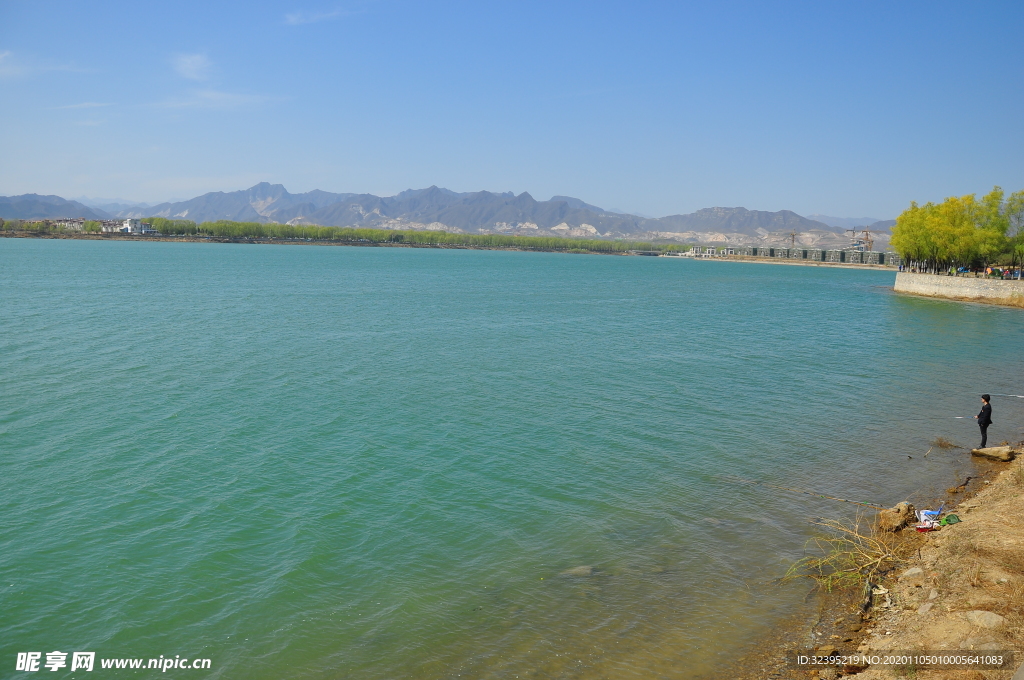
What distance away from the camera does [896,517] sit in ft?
44.6

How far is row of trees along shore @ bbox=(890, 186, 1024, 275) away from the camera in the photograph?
75188mm

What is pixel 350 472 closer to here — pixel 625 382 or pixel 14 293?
pixel 625 382

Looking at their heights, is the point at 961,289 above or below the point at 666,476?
above

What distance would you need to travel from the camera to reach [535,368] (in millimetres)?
31500

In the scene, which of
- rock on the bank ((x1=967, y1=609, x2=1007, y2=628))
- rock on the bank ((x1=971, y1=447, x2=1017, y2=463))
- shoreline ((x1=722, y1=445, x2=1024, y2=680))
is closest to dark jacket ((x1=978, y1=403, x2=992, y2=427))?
rock on the bank ((x1=971, y1=447, x2=1017, y2=463))

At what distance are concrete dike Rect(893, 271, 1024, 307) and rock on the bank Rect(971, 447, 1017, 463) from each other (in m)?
60.8

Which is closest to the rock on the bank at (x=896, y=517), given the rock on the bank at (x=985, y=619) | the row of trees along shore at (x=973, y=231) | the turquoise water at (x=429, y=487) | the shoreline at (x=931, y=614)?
the shoreline at (x=931, y=614)

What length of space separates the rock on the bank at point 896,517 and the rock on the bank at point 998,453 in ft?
22.5

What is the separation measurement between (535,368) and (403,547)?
1891cm

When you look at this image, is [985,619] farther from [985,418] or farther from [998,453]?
[985,418]

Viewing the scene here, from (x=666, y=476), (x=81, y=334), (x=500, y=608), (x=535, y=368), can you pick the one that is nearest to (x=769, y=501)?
(x=666, y=476)

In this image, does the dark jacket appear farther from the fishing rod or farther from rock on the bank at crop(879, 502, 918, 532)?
rock on the bank at crop(879, 502, 918, 532)

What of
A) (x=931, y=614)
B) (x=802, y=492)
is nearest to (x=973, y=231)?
(x=802, y=492)

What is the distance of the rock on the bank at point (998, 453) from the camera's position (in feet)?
60.2
